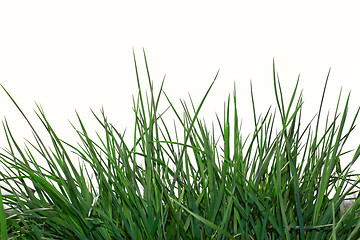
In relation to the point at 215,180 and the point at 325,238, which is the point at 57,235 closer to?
the point at 215,180

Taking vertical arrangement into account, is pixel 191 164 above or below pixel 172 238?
above

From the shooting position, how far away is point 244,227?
528 millimetres

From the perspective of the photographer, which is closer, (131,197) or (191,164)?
(131,197)

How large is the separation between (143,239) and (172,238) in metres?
0.04

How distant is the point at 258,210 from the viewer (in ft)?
1.70

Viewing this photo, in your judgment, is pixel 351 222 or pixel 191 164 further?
pixel 191 164

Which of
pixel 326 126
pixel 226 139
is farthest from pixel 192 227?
pixel 326 126

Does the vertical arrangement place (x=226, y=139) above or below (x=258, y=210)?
above

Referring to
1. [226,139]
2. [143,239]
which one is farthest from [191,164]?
[143,239]

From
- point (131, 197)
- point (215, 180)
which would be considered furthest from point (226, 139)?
point (131, 197)

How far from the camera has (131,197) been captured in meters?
0.49

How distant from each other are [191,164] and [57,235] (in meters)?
0.26

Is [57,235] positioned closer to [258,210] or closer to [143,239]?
[143,239]

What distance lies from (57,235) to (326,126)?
451 mm
